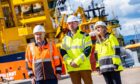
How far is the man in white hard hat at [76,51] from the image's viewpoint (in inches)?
296

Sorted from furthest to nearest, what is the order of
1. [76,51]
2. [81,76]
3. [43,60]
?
[81,76]
[76,51]
[43,60]

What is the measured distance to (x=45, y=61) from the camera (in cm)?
724

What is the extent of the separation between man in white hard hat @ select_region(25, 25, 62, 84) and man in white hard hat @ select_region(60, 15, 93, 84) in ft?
1.04

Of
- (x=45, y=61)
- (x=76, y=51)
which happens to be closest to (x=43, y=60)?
(x=45, y=61)

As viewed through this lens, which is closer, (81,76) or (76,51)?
(76,51)

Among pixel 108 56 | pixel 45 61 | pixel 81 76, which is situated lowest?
pixel 81 76

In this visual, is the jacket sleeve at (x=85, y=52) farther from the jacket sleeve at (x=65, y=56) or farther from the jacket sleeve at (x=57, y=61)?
the jacket sleeve at (x=57, y=61)

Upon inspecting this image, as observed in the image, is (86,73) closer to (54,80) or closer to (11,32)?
(54,80)

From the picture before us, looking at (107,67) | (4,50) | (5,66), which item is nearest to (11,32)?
(4,50)

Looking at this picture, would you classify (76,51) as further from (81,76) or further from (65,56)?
(81,76)

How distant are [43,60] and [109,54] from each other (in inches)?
53.1

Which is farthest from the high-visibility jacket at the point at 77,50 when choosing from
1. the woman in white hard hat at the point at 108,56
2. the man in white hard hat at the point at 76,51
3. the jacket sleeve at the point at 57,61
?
the woman in white hard hat at the point at 108,56

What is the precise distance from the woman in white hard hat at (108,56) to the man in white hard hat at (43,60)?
99 cm

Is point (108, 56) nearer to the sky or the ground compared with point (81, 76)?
nearer to the sky
